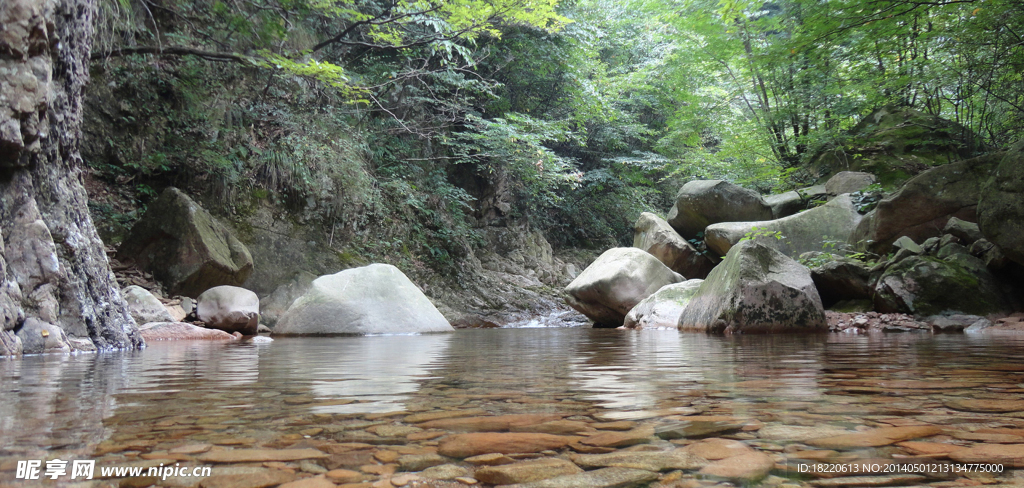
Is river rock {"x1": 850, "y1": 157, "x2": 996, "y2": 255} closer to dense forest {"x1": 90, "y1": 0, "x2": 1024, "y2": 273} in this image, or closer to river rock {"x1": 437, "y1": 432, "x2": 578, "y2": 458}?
dense forest {"x1": 90, "y1": 0, "x2": 1024, "y2": 273}

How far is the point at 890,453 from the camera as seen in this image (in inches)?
38.5

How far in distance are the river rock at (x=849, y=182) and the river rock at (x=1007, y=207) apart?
14.2 feet

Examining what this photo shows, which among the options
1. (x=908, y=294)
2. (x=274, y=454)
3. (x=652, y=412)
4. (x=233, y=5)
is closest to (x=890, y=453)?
(x=652, y=412)

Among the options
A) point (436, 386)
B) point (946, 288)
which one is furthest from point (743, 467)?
point (946, 288)

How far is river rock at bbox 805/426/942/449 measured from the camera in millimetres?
1043

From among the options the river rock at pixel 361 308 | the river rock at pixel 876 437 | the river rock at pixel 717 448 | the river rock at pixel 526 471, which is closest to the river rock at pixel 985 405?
the river rock at pixel 876 437

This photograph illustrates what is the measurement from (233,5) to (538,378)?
7.66 meters

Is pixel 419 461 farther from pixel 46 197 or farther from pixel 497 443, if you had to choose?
pixel 46 197

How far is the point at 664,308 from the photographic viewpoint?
26.7 feet

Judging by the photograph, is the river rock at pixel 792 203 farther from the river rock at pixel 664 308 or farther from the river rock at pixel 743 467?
Answer: the river rock at pixel 743 467

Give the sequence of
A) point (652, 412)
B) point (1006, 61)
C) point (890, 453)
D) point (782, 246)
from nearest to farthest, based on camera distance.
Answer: point (890, 453) → point (652, 412) → point (1006, 61) → point (782, 246)

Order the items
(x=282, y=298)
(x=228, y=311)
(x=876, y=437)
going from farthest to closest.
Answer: (x=282, y=298) → (x=228, y=311) → (x=876, y=437)

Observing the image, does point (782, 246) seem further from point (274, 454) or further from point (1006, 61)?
point (274, 454)

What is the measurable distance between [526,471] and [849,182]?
10.9m
